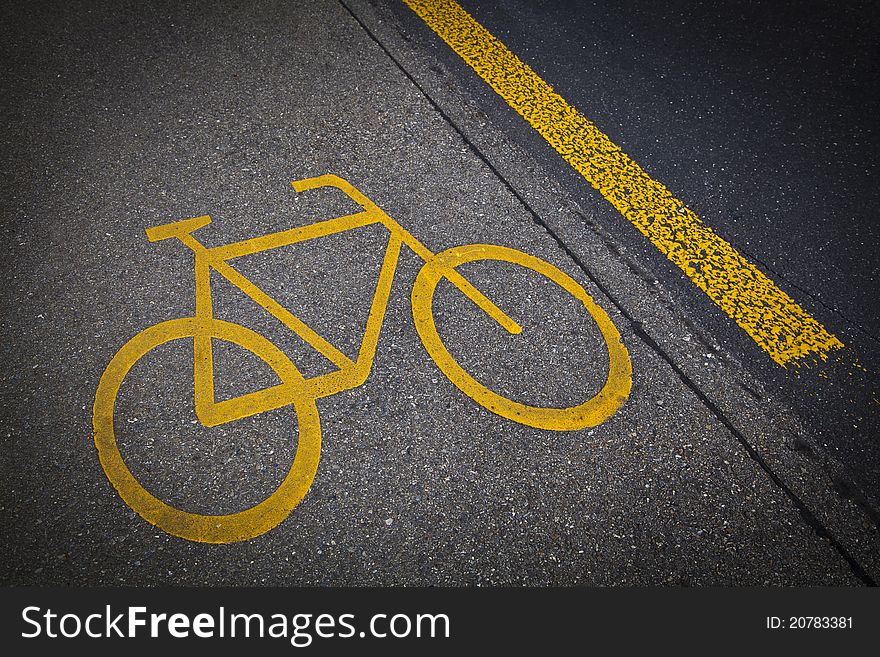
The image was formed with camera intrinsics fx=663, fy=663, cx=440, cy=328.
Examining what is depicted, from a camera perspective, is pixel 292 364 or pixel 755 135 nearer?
pixel 292 364

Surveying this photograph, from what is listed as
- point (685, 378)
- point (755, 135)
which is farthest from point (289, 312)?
point (755, 135)

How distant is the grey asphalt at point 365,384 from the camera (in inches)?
88.3

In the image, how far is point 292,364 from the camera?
2.61 meters

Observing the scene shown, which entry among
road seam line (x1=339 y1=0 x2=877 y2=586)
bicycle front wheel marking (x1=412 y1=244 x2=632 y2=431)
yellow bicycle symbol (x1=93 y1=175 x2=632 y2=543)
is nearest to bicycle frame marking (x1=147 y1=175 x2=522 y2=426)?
yellow bicycle symbol (x1=93 y1=175 x2=632 y2=543)

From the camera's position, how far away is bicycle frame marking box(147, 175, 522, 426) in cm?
250

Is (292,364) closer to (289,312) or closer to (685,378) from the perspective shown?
(289,312)

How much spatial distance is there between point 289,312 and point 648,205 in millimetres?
1909

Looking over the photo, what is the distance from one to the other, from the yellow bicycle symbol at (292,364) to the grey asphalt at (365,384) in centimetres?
5

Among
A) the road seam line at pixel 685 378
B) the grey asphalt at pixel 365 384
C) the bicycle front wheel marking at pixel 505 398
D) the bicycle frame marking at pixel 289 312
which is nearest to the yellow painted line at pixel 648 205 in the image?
the grey asphalt at pixel 365 384

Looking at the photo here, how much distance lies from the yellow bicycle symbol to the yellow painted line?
0.62m

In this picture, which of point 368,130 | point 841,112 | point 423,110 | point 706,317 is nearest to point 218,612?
point 706,317

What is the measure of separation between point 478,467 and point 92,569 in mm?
1311

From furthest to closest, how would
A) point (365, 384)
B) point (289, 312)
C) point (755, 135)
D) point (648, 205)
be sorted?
1. point (755, 135)
2. point (648, 205)
3. point (289, 312)
4. point (365, 384)

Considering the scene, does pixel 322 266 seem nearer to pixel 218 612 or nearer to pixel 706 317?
pixel 218 612
